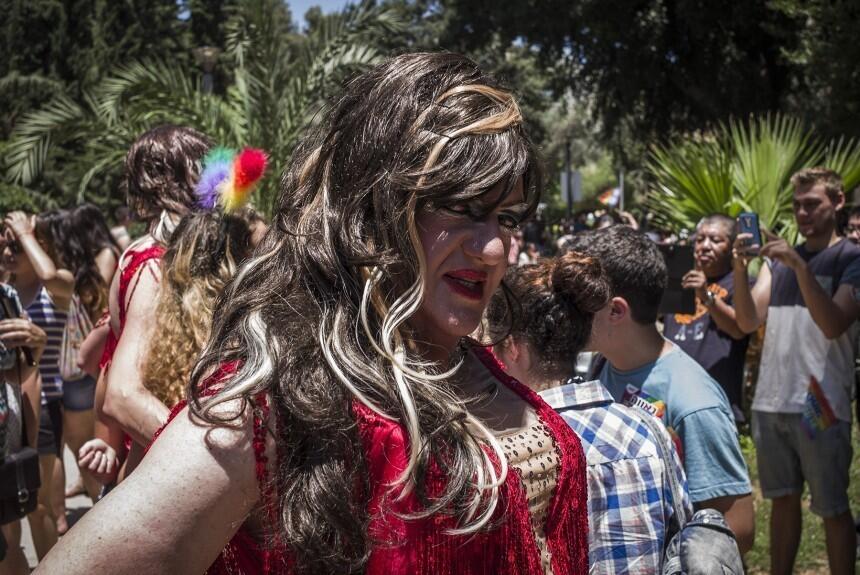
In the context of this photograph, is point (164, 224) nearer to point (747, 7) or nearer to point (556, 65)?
point (747, 7)

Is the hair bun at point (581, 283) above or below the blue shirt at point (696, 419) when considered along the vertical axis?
above

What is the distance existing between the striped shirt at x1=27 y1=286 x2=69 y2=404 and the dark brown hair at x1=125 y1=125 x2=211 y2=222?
10.1 feet

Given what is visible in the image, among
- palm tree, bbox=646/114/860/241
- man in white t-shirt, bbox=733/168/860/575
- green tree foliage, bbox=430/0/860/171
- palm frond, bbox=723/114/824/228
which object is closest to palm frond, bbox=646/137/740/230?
palm tree, bbox=646/114/860/241

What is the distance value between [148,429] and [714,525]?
1.56m

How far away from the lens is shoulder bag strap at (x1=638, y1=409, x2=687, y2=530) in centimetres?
245

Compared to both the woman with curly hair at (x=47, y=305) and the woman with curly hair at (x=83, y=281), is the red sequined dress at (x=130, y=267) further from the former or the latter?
the woman with curly hair at (x=83, y=281)

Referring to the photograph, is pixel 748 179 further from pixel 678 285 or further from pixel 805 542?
pixel 678 285

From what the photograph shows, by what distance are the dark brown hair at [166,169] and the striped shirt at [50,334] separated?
3068mm

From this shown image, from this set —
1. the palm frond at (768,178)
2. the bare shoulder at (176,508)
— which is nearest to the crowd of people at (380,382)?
the bare shoulder at (176,508)

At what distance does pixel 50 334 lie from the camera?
578cm

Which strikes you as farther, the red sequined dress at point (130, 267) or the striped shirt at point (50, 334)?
the striped shirt at point (50, 334)

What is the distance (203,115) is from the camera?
10430 millimetres

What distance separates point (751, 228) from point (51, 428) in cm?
392

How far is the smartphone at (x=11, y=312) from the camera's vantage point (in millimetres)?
4094
